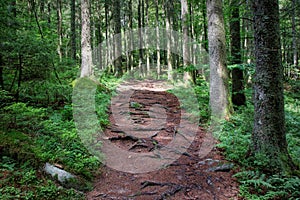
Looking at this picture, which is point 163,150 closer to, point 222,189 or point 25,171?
point 222,189

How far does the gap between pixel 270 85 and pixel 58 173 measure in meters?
4.22

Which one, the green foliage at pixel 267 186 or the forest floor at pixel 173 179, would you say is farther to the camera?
the forest floor at pixel 173 179

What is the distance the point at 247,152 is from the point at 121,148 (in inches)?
125

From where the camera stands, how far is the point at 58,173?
4.10 m

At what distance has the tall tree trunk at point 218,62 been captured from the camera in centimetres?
764

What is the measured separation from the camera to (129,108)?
31.7ft

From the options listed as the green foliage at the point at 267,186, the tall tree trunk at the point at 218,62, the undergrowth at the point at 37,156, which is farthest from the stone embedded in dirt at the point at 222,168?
the tall tree trunk at the point at 218,62

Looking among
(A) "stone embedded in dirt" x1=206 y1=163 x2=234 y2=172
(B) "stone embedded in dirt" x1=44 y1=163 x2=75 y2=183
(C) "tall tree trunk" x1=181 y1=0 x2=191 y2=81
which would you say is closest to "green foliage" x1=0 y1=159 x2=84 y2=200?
(B) "stone embedded in dirt" x1=44 y1=163 x2=75 y2=183

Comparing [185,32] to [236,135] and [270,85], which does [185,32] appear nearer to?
[236,135]

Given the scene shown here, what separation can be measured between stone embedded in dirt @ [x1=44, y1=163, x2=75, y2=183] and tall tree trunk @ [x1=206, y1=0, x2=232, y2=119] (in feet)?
16.7

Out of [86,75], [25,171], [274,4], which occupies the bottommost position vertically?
[25,171]

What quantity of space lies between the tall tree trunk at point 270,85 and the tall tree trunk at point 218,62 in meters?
3.28

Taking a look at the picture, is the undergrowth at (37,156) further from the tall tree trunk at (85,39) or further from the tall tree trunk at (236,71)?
the tall tree trunk at (236,71)

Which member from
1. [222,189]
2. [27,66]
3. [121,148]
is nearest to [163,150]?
[121,148]
